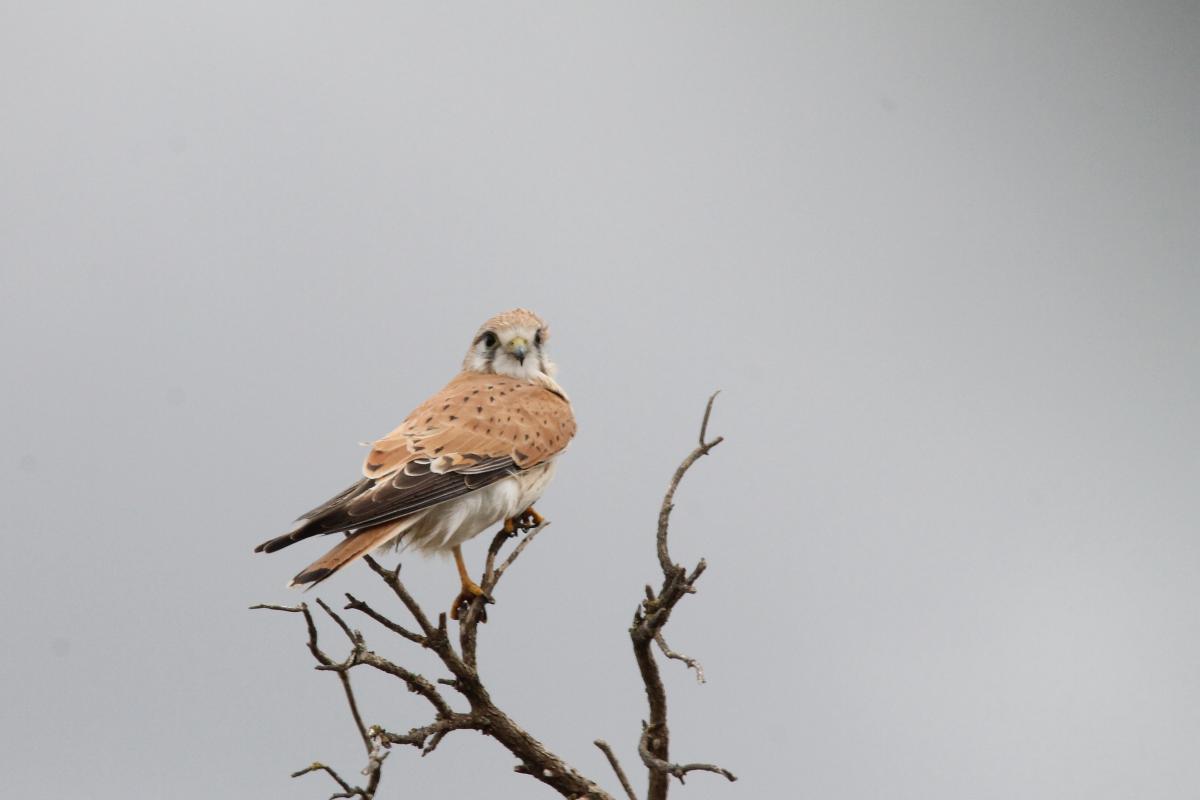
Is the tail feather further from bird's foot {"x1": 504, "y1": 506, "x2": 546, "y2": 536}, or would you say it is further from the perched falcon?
bird's foot {"x1": 504, "y1": 506, "x2": 546, "y2": 536}

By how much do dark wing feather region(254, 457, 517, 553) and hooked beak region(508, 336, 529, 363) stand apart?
475 millimetres

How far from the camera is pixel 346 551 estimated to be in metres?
2.70

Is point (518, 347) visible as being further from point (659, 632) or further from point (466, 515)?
point (659, 632)

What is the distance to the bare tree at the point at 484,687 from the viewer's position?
2.64m

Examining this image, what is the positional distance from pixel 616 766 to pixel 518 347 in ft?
3.96

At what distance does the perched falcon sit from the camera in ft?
9.05

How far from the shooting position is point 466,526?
10.3ft

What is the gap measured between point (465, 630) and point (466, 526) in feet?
1.02

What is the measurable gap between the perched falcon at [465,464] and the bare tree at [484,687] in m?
0.11

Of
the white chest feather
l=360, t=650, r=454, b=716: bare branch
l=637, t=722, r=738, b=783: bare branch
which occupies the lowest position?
l=637, t=722, r=738, b=783: bare branch

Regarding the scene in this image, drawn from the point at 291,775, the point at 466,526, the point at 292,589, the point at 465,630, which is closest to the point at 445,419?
the point at 466,526

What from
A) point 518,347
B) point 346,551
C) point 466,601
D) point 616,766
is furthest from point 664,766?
point 518,347

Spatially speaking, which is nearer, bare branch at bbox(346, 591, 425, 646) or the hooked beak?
bare branch at bbox(346, 591, 425, 646)

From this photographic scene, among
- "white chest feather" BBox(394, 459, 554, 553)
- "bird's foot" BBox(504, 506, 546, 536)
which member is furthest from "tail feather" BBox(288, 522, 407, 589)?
"bird's foot" BBox(504, 506, 546, 536)
